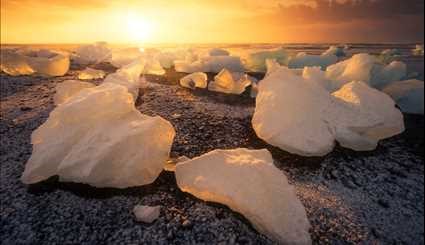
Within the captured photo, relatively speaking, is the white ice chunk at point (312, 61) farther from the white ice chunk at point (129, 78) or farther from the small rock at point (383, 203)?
the small rock at point (383, 203)

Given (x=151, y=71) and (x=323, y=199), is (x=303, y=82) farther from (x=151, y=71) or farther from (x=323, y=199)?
(x=151, y=71)

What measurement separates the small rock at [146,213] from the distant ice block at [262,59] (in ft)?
15.5

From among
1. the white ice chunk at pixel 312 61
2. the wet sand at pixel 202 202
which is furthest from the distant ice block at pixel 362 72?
the white ice chunk at pixel 312 61

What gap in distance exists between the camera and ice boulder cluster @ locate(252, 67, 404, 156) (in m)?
2.20

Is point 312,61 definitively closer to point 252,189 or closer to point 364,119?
point 364,119

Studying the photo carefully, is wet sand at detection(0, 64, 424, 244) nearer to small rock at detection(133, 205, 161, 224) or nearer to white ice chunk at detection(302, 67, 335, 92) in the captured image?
small rock at detection(133, 205, 161, 224)

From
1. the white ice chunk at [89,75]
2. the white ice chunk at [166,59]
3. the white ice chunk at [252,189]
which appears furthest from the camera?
the white ice chunk at [166,59]

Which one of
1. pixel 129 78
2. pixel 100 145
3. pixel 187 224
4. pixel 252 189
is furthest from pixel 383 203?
pixel 129 78

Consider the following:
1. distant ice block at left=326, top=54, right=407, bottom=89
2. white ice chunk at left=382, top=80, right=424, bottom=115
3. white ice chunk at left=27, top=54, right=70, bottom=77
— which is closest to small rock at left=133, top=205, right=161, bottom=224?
distant ice block at left=326, top=54, right=407, bottom=89

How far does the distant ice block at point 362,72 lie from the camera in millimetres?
3561

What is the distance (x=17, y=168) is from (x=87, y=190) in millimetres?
563

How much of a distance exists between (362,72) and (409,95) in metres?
0.59

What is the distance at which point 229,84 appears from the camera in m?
3.66

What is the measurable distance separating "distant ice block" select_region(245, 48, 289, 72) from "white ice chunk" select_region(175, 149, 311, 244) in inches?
176
